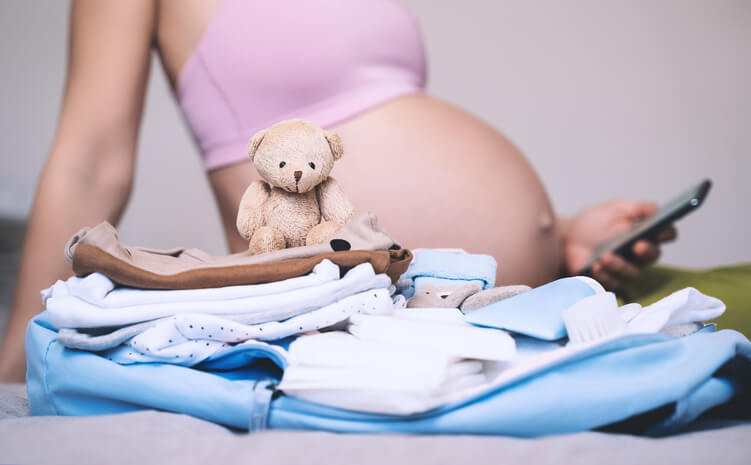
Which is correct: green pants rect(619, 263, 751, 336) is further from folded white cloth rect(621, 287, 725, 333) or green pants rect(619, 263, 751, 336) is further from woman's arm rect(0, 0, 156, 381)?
woman's arm rect(0, 0, 156, 381)

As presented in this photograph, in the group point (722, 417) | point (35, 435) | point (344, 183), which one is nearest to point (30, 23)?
point (344, 183)

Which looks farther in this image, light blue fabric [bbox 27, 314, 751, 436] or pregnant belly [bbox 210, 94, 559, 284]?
pregnant belly [bbox 210, 94, 559, 284]

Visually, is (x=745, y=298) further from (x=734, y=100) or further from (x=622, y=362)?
(x=734, y=100)

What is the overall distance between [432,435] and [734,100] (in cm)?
213

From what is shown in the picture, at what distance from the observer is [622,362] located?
384 mm

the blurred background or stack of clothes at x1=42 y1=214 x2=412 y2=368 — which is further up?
the blurred background

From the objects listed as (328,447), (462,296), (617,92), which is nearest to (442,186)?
(462,296)

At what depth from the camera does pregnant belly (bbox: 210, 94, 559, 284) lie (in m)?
0.90

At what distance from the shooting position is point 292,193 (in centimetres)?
55

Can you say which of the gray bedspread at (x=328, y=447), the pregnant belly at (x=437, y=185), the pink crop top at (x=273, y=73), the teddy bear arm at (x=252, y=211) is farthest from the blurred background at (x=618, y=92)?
the gray bedspread at (x=328, y=447)

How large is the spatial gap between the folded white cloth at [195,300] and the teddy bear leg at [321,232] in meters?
0.07

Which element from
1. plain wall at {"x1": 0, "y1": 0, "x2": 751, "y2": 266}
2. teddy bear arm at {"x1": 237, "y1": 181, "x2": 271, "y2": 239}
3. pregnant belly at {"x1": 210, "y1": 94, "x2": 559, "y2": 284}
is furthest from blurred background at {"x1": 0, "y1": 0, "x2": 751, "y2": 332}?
teddy bear arm at {"x1": 237, "y1": 181, "x2": 271, "y2": 239}

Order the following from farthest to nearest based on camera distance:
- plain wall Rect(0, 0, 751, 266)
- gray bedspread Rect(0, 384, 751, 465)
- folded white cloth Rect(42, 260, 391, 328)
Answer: plain wall Rect(0, 0, 751, 266) → folded white cloth Rect(42, 260, 391, 328) → gray bedspread Rect(0, 384, 751, 465)

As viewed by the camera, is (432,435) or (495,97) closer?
(432,435)
